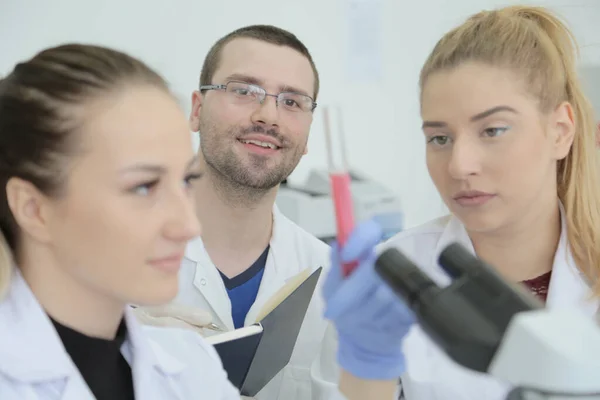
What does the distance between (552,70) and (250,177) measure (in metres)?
0.67

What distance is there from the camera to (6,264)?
667 mm

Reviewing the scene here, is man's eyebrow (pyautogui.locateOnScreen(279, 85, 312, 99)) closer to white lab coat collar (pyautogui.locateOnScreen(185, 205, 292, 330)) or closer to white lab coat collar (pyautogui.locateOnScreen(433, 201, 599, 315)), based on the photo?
white lab coat collar (pyautogui.locateOnScreen(185, 205, 292, 330))

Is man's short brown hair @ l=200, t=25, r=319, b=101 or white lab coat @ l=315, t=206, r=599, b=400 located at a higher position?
man's short brown hair @ l=200, t=25, r=319, b=101

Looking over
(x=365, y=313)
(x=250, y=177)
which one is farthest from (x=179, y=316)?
(x=365, y=313)

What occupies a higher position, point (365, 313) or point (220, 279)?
point (365, 313)

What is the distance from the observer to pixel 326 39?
7.84ft

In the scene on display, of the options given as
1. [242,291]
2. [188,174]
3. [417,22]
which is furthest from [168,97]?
[417,22]

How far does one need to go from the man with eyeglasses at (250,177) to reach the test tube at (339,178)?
0.62 meters

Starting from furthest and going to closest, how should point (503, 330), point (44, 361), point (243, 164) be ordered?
point (243, 164) < point (44, 361) < point (503, 330)

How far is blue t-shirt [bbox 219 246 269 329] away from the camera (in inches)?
50.7

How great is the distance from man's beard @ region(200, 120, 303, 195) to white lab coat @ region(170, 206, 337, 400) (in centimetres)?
17

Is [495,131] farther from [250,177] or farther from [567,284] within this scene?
[250,177]

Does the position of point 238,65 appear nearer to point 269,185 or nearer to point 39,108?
point 269,185

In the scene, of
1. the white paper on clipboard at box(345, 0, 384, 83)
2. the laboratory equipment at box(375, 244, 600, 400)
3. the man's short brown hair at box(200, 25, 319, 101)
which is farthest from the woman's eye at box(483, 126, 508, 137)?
the white paper on clipboard at box(345, 0, 384, 83)
